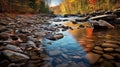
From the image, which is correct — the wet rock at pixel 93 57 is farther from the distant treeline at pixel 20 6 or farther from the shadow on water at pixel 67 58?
the distant treeline at pixel 20 6

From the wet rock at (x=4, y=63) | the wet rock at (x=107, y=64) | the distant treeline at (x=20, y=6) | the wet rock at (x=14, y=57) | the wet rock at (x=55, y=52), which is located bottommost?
the wet rock at (x=107, y=64)

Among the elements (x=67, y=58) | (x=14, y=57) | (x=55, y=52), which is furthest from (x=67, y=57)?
(x=14, y=57)

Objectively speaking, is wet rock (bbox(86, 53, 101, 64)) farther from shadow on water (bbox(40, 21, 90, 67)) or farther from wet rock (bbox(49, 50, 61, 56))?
wet rock (bbox(49, 50, 61, 56))

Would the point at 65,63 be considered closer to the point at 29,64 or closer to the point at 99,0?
the point at 29,64

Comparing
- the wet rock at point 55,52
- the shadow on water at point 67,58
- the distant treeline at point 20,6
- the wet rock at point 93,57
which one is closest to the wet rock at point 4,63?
the shadow on water at point 67,58

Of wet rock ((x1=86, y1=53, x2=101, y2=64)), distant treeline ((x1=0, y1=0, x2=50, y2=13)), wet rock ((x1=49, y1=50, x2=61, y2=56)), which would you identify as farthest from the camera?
distant treeline ((x1=0, y1=0, x2=50, y2=13))

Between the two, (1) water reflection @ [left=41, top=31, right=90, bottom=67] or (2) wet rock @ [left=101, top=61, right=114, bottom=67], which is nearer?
(2) wet rock @ [left=101, top=61, right=114, bottom=67]

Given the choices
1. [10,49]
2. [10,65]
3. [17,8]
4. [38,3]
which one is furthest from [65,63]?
[38,3]

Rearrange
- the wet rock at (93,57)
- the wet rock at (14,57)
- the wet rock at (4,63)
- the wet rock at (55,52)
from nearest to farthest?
the wet rock at (4,63) → the wet rock at (14,57) → the wet rock at (93,57) → the wet rock at (55,52)

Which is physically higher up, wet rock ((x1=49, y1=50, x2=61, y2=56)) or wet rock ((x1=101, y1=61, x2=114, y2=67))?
wet rock ((x1=49, y1=50, x2=61, y2=56))

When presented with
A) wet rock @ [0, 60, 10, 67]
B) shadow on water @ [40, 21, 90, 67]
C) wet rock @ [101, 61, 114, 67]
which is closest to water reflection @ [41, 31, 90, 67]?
shadow on water @ [40, 21, 90, 67]

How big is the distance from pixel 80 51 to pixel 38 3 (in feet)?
79.5

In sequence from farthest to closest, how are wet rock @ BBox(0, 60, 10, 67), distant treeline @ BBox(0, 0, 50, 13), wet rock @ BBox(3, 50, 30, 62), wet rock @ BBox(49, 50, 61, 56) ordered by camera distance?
distant treeline @ BBox(0, 0, 50, 13) → wet rock @ BBox(49, 50, 61, 56) → wet rock @ BBox(3, 50, 30, 62) → wet rock @ BBox(0, 60, 10, 67)

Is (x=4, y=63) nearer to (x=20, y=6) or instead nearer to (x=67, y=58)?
(x=67, y=58)
